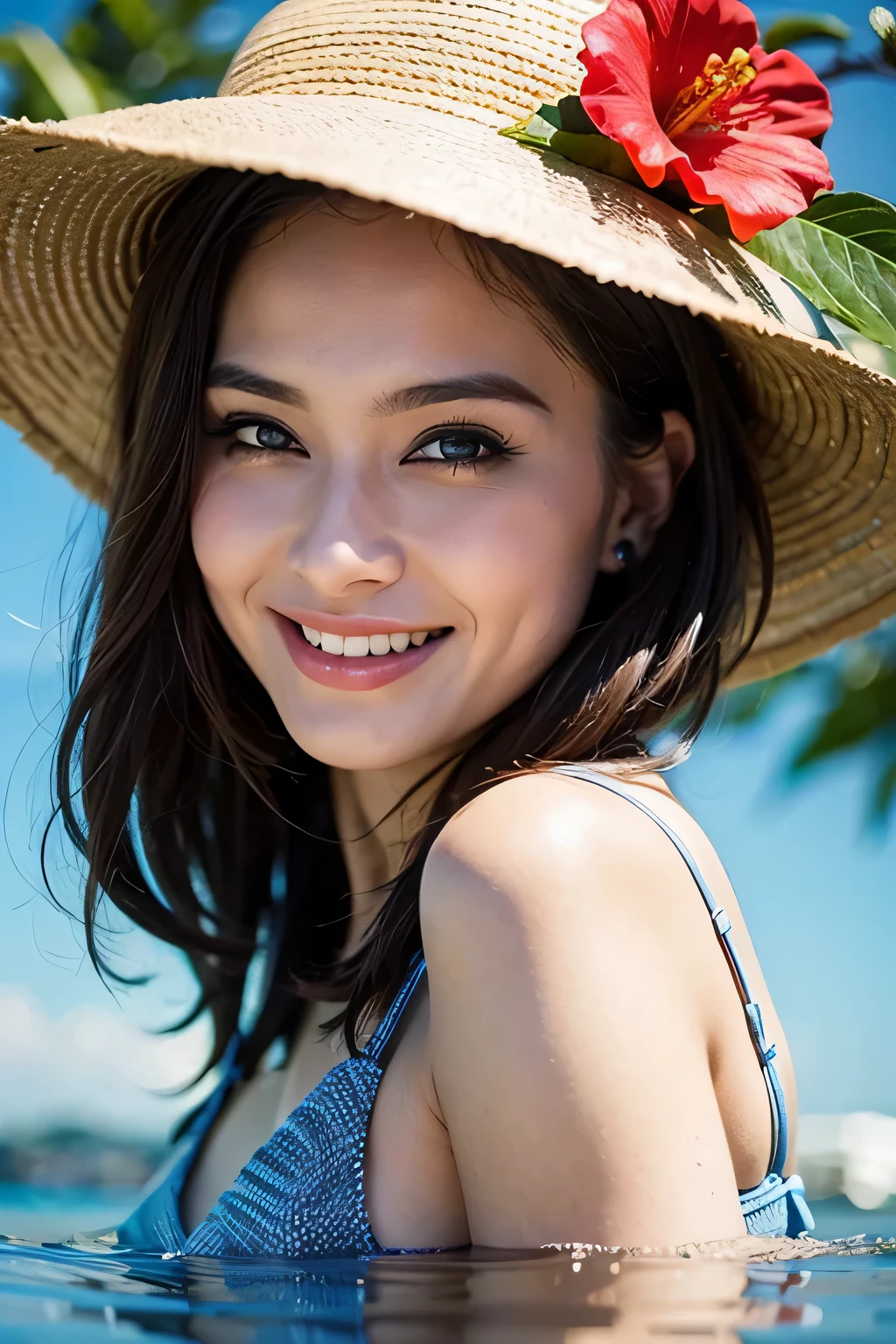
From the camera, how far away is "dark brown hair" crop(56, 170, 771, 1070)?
1627 mm

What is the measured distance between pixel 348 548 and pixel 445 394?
0.21m

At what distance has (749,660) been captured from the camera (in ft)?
7.01

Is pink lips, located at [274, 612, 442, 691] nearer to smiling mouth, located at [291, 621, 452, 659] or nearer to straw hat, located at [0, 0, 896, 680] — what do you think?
smiling mouth, located at [291, 621, 452, 659]

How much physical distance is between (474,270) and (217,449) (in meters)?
0.42

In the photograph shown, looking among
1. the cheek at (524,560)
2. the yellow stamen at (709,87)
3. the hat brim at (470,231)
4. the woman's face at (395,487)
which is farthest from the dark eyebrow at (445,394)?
the yellow stamen at (709,87)

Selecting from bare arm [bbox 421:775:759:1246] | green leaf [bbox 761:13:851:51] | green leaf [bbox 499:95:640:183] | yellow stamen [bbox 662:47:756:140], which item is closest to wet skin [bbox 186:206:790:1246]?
bare arm [bbox 421:775:759:1246]

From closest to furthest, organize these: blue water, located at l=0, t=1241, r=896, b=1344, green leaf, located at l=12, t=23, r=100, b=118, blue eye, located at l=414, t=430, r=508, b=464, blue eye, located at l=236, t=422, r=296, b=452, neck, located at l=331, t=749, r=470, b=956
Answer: blue water, located at l=0, t=1241, r=896, b=1344 < blue eye, located at l=414, t=430, r=508, b=464 < blue eye, located at l=236, t=422, r=296, b=452 < neck, located at l=331, t=749, r=470, b=956 < green leaf, located at l=12, t=23, r=100, b=118

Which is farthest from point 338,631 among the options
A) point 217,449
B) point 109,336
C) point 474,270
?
point 109,336

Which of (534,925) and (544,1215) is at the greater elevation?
(534,925)

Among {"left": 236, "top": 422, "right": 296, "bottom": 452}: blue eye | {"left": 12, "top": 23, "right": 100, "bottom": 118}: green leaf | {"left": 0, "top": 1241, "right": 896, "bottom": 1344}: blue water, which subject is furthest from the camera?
{"left": 12, "top": 23, "right": 100, "bottom": 118}: green leaf

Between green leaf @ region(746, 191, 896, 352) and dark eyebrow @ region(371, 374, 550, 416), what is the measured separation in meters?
0.36

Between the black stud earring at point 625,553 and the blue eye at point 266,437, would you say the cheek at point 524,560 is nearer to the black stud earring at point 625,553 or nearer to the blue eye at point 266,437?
the black stud earring at point 625,553

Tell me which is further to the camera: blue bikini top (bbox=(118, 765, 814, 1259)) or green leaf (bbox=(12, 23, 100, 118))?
green leaf (bbox=(12, 23, 100, 118))

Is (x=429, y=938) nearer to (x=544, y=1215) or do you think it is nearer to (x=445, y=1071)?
(x=445, y=1071)
